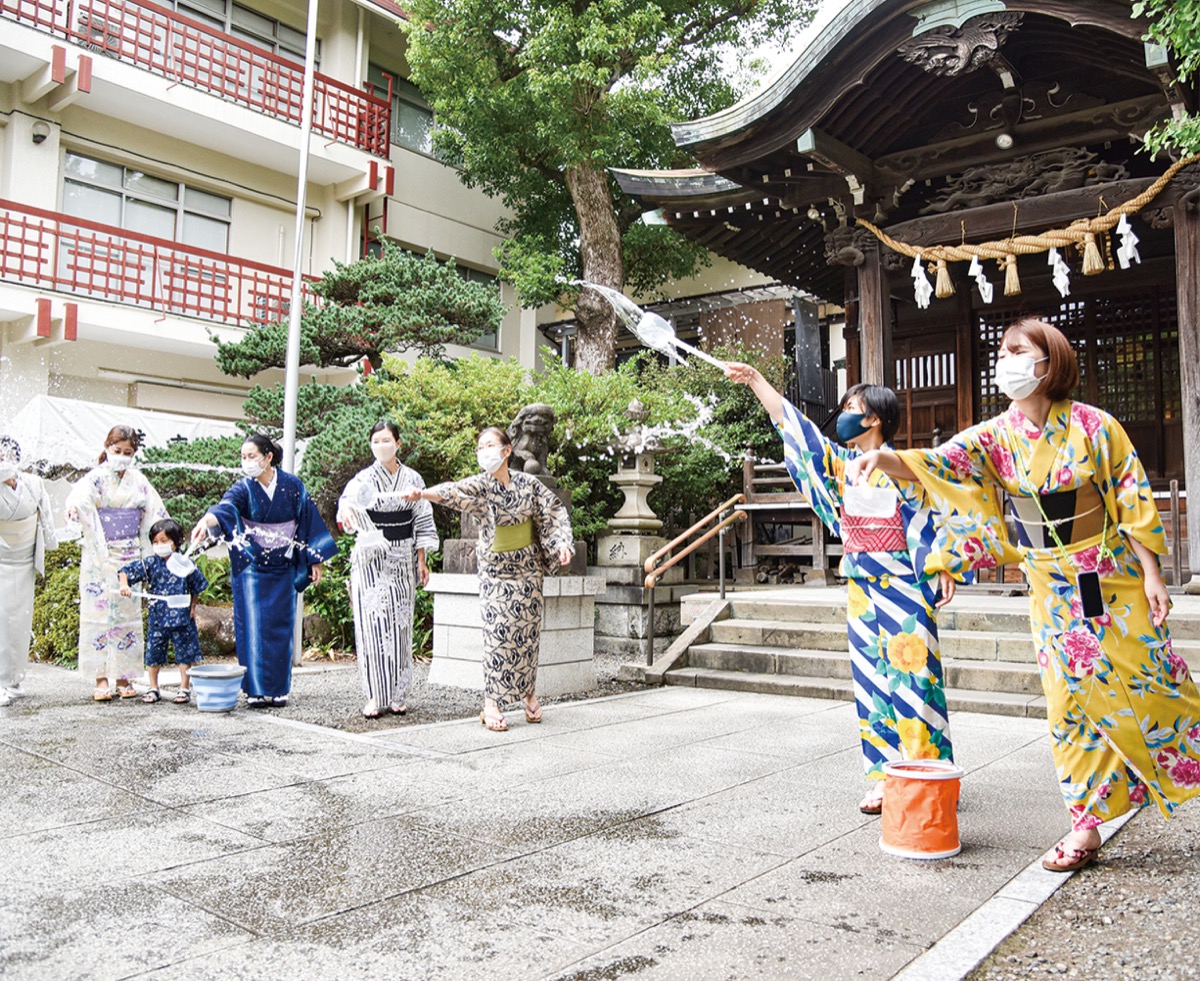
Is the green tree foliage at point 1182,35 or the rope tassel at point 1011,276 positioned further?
the rope tassel at point 1011,276

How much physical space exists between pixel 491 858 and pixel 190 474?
8.03 metres

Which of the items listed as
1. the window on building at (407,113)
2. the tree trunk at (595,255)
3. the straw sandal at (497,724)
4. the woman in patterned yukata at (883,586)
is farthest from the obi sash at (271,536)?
the window on building at (407,113)

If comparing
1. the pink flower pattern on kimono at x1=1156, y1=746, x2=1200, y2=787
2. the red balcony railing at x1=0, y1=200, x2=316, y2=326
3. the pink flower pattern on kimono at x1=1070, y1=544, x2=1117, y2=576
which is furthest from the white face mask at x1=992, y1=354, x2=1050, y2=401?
the red balcony railing at x1=0, y1=200, x2=316, y2=326

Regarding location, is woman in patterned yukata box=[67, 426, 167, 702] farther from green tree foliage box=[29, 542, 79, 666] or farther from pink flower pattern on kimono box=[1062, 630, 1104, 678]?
pink flower pattern on kimono box=[1062, 630, 1104, 678]

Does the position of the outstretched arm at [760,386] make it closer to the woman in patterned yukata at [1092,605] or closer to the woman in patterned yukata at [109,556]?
the woman in patterned yukata at [1092,605]

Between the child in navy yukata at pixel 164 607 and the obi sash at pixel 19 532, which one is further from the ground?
the obi sash at pixel 19 532

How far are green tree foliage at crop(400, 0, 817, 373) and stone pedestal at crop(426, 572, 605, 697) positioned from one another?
879cm

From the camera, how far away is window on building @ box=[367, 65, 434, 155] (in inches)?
711

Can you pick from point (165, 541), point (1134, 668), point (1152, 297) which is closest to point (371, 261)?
point (165, 541)

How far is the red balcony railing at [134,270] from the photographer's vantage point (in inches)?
493

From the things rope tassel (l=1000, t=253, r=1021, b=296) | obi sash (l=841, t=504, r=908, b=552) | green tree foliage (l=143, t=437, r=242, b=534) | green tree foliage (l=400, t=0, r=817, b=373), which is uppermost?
green tree foliage (l=400, t=0, r=817, b=373)

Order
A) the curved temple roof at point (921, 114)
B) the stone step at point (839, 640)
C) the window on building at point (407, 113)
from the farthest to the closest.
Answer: the window on building at point (407, 113), the curved temple roof at point (921, 114), the stone step at point (839, 640)

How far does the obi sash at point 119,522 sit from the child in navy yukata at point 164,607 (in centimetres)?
15

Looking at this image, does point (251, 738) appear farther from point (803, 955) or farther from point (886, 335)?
point (886, 335)
